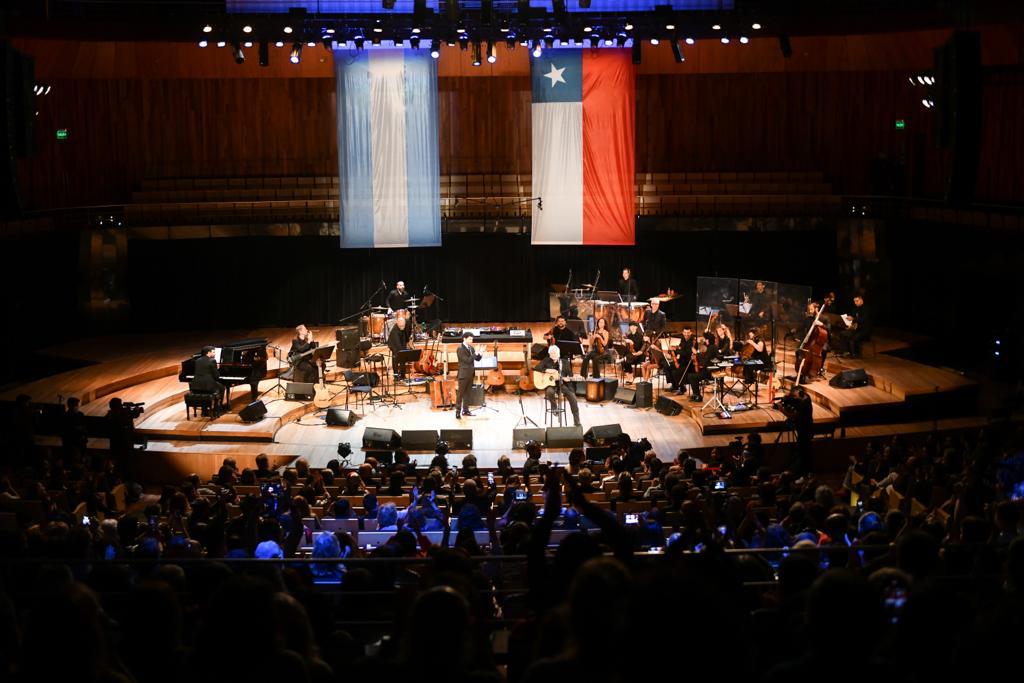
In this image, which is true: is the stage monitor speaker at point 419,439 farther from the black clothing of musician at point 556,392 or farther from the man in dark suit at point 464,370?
the black clothing of musician at point 556,392

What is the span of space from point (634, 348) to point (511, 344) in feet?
11.1

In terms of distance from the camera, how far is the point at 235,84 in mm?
23672

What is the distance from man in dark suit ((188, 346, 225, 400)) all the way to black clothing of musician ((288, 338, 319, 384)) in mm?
1355

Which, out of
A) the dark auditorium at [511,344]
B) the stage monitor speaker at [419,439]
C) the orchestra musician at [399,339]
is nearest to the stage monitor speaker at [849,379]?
the dark auditorium at [511,344]

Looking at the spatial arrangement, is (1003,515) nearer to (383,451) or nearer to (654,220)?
(383,451)

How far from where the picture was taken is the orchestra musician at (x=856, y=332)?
18.8 metres

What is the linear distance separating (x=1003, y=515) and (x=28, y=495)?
915 cm

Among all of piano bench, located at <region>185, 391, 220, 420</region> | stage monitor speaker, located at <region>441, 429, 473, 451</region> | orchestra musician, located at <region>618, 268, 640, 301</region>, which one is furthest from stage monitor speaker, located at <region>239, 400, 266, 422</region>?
orchestra musician, located at <region>618, 268, 640, 301</region>

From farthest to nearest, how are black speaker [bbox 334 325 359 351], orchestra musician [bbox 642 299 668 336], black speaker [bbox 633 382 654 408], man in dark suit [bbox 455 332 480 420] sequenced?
black speaker [bbox 334 325 359 351] → orchestra musician [bbox 642 299 668 336] → black speaker [bbox 633 382 654 408] → man in dark suit [bbox 455 332 480 420]

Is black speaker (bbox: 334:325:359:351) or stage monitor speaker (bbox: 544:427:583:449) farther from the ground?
black speaker (bbox: 334:325:359:351)

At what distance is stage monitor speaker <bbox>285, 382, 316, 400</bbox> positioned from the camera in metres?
17.0

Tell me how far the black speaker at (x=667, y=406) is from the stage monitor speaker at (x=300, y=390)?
5505 mm

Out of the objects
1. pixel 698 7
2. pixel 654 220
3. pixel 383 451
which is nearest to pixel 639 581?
pixel 383 451

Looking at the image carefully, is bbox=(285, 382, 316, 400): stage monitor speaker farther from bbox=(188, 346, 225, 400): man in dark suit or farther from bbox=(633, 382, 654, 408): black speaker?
bbox=(633, 382, 654, 408): black speaker
